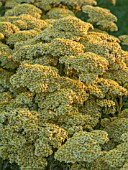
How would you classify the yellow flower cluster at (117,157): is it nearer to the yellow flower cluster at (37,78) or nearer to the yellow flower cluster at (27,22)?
the yellow flower cluster at (37,78)

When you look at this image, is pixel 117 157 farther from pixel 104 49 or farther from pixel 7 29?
pixel 7 29

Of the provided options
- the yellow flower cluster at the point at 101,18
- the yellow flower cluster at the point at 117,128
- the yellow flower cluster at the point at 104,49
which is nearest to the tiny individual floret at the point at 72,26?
the yellow flower cluster at the point at 104,49

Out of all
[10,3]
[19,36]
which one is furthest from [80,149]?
[10,3]

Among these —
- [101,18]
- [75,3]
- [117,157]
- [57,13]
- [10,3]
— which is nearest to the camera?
[117,157]

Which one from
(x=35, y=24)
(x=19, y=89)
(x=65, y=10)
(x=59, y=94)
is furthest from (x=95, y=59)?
(x=65, y=10)

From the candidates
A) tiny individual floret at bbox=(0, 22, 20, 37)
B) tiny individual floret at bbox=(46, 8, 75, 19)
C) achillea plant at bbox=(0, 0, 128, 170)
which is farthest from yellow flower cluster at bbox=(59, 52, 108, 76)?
tiny individual floret at bbox=(46, 8, 75, 19)

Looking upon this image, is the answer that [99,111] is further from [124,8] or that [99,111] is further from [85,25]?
[124,8]

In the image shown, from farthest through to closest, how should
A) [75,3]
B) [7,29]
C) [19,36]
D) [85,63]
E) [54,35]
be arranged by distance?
[75,3] < [7,29] < [19,36] < [54,35] < [85,63]

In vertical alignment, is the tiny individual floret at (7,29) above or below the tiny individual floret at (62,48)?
Result: below

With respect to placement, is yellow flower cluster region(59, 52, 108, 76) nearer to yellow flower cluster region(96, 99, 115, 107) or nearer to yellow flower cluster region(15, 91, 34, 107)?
yellow flower cluster region(96, 99, 115, 107)

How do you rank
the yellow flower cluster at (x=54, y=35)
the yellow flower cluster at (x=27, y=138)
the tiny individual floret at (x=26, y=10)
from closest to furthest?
1. the yellow flower cluster at (x=27, y=138)
2. the yellow flower cluster at (x=54, y=35)
3. the tiny individual floret at (x=26, y=10)
